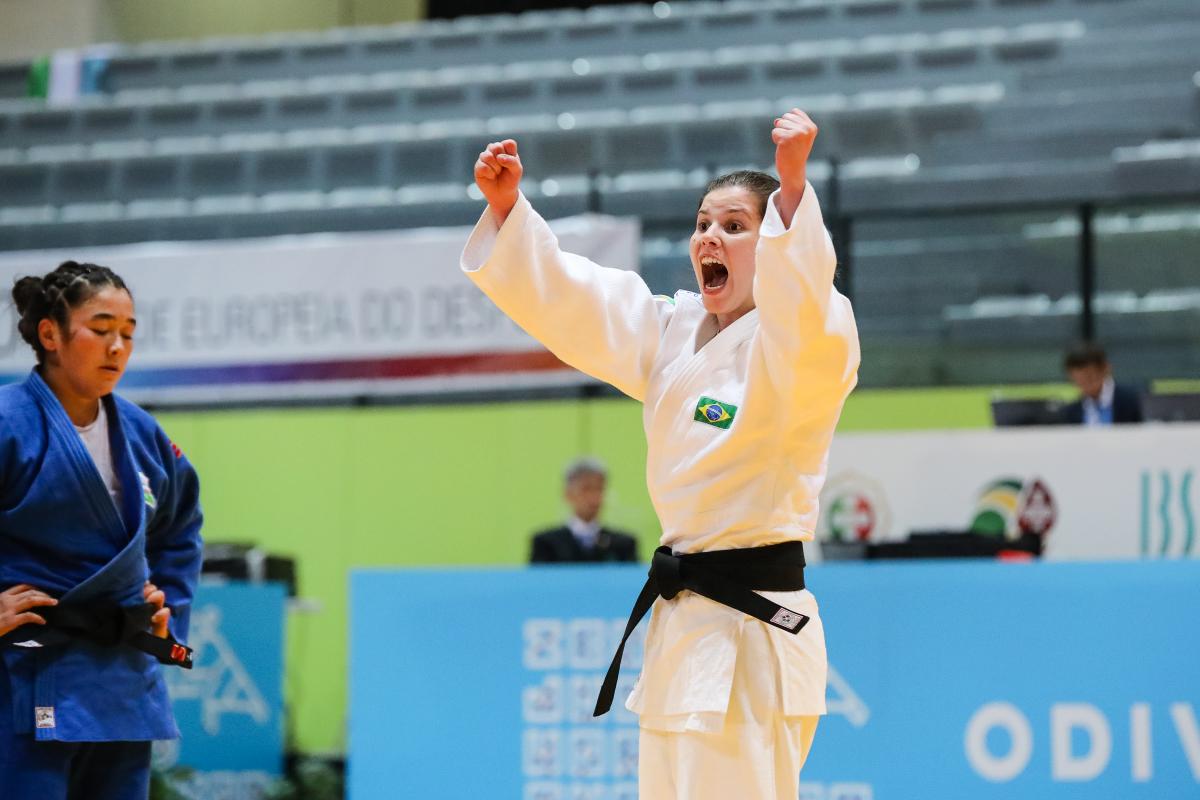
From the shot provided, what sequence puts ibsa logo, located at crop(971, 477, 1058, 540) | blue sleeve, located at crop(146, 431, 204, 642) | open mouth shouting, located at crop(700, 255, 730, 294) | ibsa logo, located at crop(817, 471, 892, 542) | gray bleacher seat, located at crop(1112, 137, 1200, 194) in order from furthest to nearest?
gray bleacher seat, located at crop(1112, 137, 1200, 194), ibsa logo, located at crop(817, 471, 892, 542), ibsa logo, located at crop(971, 477, 1058, 540), blue sleeve, located at crop(146, 431, 204, 642), open mouth shouting, located at crop(700, 255, 730, 294)

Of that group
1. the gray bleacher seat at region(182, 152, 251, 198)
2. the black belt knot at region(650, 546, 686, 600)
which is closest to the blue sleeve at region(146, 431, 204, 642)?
the black belt knot at region(650, 546, 686, 600)

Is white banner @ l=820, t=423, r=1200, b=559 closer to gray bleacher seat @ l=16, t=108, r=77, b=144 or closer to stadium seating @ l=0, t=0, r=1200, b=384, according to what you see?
stadium seating @ l=0, t=0, r=1200, b=384

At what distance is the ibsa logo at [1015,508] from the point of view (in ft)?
20.4

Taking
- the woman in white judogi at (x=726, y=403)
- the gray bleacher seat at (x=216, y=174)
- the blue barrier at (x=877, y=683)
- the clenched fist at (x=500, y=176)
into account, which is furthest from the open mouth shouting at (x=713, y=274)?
the gray bleacher seat at (x=216, y=174)

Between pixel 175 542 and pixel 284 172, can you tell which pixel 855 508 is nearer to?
pixel 175 542

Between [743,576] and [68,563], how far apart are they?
132cm

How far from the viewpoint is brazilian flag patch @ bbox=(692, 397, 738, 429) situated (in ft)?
7.47

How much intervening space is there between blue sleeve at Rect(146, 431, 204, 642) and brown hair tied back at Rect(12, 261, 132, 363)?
325 mm

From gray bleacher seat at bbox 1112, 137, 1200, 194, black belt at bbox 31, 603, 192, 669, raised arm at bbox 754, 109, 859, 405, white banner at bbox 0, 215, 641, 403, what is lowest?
black belt at bbox 31, 603, 192, 669

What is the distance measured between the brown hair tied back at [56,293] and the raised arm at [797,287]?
1372 millimetres

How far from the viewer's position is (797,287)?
2135 mm

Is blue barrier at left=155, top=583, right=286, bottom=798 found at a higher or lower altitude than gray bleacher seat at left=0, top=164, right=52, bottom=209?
lower

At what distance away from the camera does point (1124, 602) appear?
3.87 metres

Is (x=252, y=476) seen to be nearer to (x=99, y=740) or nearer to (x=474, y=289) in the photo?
(x=474, y=289)
